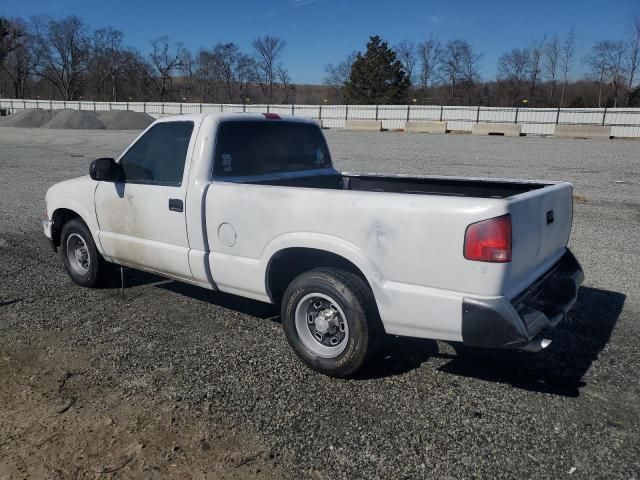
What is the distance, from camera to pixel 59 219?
5797mm

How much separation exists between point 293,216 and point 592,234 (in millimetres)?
6131

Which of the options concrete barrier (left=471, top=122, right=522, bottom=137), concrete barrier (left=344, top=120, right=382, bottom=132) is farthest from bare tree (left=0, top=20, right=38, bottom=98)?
concrete barrier (left=471, top=122, right=522, bottom=137)

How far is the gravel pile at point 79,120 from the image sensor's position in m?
43.2

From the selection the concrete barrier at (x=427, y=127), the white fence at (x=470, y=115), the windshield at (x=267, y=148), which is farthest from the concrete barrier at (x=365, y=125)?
the windshield at (x=267, y=148)

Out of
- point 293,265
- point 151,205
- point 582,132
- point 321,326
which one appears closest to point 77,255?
point 151,205

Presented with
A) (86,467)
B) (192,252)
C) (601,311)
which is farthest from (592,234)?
(86,467)

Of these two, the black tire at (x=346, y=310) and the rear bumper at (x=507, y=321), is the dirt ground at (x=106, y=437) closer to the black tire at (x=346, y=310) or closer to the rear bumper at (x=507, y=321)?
the black tire at (x=346, y=310)

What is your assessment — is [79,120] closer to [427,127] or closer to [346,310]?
[427,127]

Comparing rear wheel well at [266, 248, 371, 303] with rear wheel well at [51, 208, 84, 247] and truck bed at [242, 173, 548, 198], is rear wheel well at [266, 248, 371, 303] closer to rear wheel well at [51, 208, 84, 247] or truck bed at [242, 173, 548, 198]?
truck bed at [242, 173, 548, 198]

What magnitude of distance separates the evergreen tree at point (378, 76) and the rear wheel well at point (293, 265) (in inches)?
2691

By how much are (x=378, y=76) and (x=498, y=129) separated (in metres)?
36.8

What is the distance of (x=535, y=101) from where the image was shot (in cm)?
6825

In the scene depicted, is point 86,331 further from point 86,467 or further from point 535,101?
point 535,101

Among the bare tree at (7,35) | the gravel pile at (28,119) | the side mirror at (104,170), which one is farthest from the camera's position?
the bare tree at (7,35)
